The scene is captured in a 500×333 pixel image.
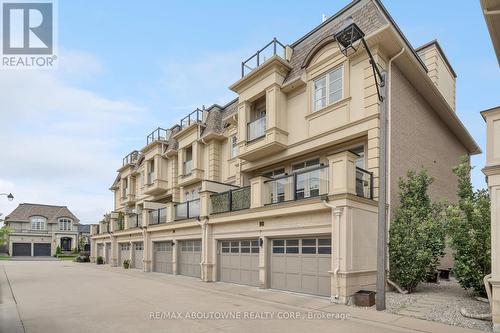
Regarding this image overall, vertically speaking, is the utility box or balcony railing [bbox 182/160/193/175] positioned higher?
balcony railing [bbox 182/160/193/175]

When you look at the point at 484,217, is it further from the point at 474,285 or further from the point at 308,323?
the point at 308,323

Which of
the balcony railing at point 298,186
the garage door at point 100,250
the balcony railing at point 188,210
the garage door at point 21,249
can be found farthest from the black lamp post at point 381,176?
the garage door at point 21,249

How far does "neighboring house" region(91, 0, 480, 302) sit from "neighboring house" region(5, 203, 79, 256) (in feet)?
152

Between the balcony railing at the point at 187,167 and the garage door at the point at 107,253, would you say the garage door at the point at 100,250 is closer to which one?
the garage door at the point at 107,253

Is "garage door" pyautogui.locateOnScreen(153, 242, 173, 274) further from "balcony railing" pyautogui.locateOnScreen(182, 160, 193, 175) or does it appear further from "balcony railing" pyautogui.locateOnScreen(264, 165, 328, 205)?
"balcony railing" pyautogui.locateOnScreen(264, 165, 328, 205)

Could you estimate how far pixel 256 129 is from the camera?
17.3 metres

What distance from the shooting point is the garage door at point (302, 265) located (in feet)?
40.7

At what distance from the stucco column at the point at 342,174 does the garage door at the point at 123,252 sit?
71.0ft

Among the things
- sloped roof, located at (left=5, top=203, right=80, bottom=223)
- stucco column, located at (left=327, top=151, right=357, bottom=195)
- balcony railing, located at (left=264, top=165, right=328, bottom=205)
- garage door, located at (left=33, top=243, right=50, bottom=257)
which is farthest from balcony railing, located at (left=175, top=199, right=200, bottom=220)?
garage door, located at (left=33, top=243, right=50, bottom=257)

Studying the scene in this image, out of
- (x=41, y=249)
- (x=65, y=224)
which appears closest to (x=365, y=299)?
(x=41, y=249)

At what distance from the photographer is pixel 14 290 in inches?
581

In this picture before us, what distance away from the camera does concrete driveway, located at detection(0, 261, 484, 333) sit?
27.7 ft

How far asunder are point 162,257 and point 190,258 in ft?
12.5

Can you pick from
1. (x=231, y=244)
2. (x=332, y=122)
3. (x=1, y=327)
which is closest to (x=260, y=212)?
(x=231, y=244)
